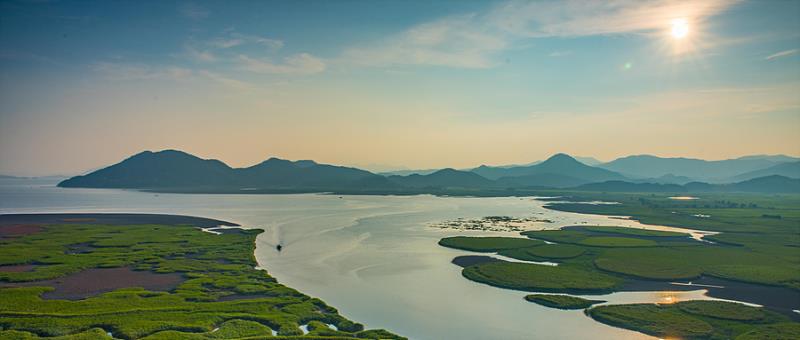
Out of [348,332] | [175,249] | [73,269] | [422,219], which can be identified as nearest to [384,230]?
[422,219]

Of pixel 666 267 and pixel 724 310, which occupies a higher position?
pixel 666 267

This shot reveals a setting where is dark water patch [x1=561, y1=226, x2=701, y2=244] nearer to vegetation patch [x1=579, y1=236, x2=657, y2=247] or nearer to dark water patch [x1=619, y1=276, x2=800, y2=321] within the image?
vegetation patch [x1=579, y1=236, x2=657, y2=247]

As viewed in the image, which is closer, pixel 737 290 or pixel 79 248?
pixel 737 290

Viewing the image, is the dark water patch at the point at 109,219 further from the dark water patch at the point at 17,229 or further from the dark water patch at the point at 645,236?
the dark water patch at the point at 645,236

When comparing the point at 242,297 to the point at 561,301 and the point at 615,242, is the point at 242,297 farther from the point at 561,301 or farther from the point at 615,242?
the point at 615,242

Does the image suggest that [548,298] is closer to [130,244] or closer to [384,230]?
[384,230]

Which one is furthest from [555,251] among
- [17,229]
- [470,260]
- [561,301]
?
[17,229]
